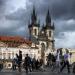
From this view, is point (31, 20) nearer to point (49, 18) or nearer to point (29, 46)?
point (49, 18)

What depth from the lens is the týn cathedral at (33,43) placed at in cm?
12094

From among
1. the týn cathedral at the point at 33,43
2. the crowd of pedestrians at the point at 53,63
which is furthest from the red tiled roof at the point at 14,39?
the crowd of pedestrians at the point at 53,63

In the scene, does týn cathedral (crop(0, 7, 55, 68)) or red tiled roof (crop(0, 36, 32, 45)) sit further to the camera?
red tiled roof (crop(0, 36, 32, 45))

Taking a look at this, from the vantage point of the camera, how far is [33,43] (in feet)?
429

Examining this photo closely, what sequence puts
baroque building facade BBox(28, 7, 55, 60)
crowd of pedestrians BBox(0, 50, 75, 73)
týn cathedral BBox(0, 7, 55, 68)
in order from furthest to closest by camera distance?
baroque building facade BBox(28, 7, 55, 60)
týn cathedral BBox(0, 7, 55, 68)
crowd of pedestrians BBox(0, 50, 75, 73)

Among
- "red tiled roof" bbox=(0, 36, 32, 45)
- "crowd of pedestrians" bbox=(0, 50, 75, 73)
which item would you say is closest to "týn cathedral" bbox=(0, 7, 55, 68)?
"red tiled roof" bbox=(0, 36, 32, 45)

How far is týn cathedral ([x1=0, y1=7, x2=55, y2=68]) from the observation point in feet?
397

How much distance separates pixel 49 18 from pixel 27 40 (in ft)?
84.8

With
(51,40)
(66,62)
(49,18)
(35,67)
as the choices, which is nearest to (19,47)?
(51,40)

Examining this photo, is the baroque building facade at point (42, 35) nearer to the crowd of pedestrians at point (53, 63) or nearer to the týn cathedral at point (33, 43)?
the týn cathedral at point (33, 43)

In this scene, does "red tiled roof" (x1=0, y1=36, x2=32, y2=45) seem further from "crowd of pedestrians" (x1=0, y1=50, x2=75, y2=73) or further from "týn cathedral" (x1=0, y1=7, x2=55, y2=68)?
"crowd of pedestrians" (x1=0, y1=50, x2=75, y2=73)

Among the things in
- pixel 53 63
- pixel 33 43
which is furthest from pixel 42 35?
pixel 53 63

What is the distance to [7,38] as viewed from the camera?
425 feet

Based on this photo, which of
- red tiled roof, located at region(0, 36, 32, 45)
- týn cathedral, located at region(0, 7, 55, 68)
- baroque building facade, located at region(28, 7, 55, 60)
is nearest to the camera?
týn cathedral, located at region(0, 7, 55, 68)
